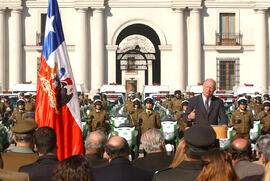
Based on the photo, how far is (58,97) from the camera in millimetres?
7969

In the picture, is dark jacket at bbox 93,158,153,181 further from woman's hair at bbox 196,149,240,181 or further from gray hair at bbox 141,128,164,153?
woman's hair at bbox 196,149,240,181

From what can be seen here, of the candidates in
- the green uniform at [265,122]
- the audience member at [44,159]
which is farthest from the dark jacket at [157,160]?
the green uniform at [265,122]

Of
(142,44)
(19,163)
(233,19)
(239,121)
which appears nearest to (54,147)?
(19,163)

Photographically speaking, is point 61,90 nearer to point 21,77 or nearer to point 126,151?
point 126,151

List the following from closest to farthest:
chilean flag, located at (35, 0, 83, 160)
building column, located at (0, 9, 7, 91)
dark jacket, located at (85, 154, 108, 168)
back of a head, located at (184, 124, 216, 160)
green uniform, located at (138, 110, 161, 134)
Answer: back of a head, located at (184, 124, 216, 160)
dark jacket, located at (85, 154, 108, 168)
chilean flag, located at (35, 0, 83, 160)
green uniform, located at (138, 110, 161, 134)
building column, located at (0, 9, 7, 91)

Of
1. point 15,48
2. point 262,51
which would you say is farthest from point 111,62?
point 262,51

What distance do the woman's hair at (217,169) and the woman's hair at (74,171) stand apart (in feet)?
3.03

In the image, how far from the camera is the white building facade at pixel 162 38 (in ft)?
120

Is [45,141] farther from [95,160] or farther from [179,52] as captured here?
[179,52]

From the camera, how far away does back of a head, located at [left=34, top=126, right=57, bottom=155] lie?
537 cm

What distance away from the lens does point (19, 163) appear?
5.74m

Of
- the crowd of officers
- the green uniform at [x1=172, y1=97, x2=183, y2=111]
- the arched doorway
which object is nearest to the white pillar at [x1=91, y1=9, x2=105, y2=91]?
the arched doorway

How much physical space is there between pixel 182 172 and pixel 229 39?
34.1 metres

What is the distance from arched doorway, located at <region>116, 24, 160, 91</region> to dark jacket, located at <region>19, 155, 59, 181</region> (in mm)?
34350
